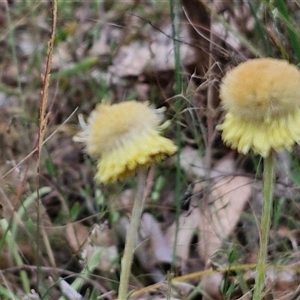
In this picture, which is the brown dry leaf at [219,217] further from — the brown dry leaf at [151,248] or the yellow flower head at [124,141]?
the yellow flower head at [124,141]

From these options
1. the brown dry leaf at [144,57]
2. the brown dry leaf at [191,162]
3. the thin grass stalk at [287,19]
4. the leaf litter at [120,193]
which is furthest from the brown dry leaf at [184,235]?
the brown dry leaf at [144,57]

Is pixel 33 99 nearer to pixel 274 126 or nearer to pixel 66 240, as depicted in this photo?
pixel 66 240

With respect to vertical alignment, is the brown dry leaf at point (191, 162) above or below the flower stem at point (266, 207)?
below

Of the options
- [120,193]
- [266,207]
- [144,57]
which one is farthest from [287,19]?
[144,57]

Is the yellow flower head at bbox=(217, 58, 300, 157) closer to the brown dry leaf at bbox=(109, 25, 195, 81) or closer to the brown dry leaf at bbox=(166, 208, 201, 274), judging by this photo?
the brown dry leaf at bbox=(166, 208, 201, 274)

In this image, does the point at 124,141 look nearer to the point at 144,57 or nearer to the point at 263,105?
the point at 263,105

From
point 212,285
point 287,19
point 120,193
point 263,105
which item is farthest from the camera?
point 120,193

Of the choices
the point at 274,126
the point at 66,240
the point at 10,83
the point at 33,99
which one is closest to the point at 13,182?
the point at 66,240
